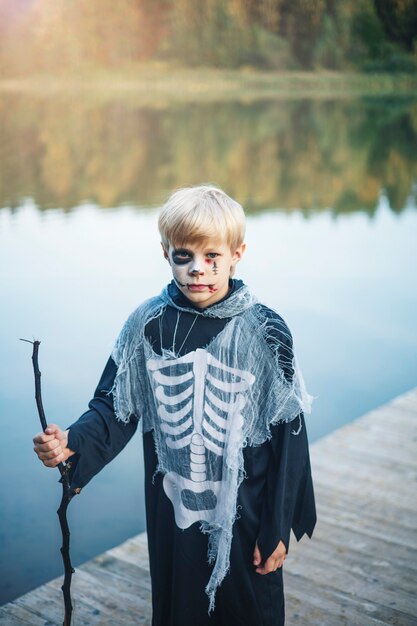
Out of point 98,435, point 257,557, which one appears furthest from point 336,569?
point 98,435

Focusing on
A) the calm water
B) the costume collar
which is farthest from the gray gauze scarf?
the calm water

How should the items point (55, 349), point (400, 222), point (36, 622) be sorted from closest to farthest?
point (36, 622) → point (55, 349) → point (400, 222)

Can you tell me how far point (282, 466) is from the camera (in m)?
1.67

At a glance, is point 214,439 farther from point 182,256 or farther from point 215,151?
point 215,151

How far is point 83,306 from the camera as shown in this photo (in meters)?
7.18

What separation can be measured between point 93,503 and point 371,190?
12.0 metres

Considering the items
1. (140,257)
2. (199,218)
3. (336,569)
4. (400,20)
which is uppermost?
(400,20)

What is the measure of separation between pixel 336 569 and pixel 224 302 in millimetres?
1212

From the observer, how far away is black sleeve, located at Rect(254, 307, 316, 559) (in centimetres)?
167

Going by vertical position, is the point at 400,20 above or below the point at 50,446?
above

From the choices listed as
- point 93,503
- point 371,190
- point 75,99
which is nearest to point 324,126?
point 75,99

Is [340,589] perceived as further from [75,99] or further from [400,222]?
[75,99]

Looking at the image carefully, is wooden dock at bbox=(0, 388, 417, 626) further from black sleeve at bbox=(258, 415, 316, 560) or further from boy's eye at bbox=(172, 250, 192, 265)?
boy's eye at bbox=(172, 250, 192, 265)

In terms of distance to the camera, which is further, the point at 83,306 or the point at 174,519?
the point at 83,306
